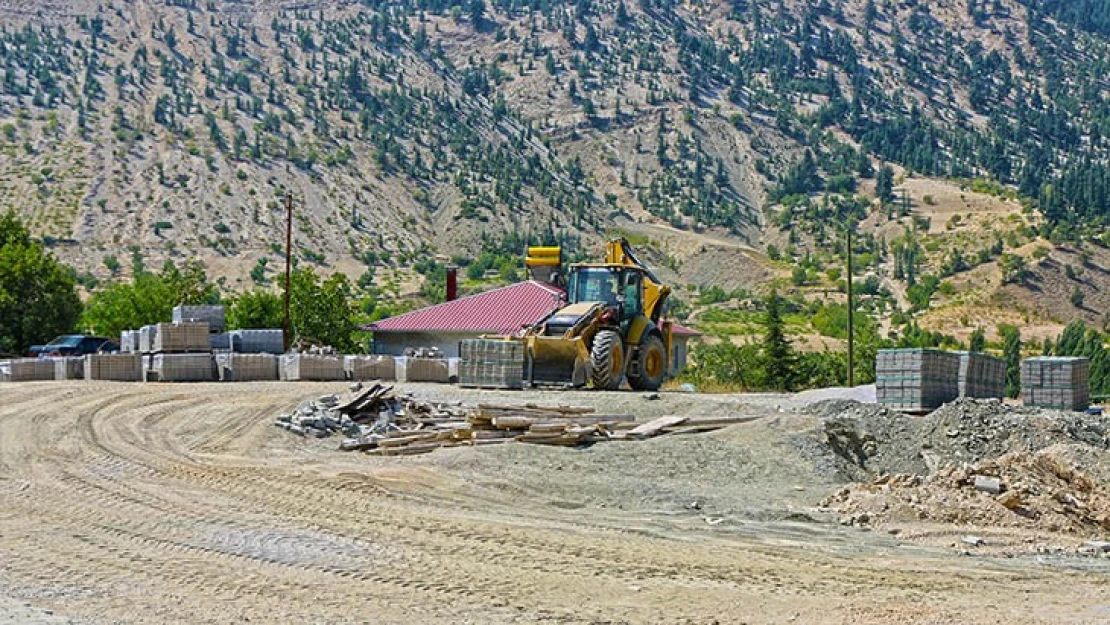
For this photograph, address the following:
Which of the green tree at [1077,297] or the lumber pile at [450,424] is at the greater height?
the green tree at [1077,297]

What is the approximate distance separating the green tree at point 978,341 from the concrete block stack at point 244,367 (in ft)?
152

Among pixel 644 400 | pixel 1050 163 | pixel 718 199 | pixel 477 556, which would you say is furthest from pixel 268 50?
pixel 477 556

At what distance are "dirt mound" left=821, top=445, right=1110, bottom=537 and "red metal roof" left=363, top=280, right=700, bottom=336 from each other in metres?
35.3

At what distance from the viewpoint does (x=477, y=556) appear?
1395 centimetres

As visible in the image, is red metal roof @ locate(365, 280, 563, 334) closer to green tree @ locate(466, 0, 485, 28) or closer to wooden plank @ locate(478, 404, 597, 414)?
wooden plank @ locate(478, 404, 597, 414)

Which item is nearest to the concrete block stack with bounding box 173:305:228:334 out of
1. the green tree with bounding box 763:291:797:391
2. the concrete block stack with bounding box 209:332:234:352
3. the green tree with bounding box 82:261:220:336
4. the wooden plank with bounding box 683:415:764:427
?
the concrete block stack with bounding box 209:332:234:352

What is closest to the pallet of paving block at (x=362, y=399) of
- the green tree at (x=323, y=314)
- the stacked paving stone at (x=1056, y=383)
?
the stacked paving stone at (x=1056, y=383)

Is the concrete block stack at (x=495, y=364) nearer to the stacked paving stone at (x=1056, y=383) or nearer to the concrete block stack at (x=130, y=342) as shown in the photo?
the stacked paving stone at (x=1056, y=383)

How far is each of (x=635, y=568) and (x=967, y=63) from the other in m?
184

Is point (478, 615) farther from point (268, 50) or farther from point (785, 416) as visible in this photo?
point (268, 50)

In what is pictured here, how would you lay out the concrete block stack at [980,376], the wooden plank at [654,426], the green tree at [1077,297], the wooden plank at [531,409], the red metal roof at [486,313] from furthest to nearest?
1. the green tree at [1077,297]
2. the red metal roof at [486,313]
3. the concrete block stack at [980,376]
4. the wooden plank at [531,409]
5. the wooden plank at [654,426]

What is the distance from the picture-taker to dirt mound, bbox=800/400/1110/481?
22.2m

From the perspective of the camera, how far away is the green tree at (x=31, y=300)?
50.6m

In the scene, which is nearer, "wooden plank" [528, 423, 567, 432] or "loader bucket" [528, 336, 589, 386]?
"wooden plank" [528, 423, 567, 432]
